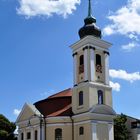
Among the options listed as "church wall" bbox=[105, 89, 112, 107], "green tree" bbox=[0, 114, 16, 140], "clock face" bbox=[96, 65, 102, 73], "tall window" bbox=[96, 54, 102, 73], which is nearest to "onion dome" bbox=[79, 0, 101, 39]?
"tall window" bbox=[96, 54, 102, 73]

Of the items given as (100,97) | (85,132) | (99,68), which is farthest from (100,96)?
(85,132)

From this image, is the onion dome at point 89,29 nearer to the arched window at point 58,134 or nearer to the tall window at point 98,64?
the tall window at point 98,64

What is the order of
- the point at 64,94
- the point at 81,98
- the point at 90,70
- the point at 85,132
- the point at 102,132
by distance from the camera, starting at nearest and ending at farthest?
the point at 85,132, the point at 102,132, the point at 90,70, the point at 81,98, the point at 64,94

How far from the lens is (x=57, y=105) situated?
136ft

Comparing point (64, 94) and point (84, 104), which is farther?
point (64, 94)

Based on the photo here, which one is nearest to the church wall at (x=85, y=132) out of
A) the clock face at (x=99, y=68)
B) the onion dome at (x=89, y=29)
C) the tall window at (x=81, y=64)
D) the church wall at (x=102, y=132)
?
the church wall at (x=102, y=132)

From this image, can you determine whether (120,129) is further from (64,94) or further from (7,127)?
(7,127)

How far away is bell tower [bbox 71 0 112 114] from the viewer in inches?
1517

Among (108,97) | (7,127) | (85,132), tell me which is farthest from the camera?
(7,127)

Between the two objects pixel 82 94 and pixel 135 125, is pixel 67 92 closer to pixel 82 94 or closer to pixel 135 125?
pixel 82 94

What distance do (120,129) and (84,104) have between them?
43.4ft

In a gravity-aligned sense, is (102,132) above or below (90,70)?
A: below

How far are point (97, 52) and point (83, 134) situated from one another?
922 centimetres

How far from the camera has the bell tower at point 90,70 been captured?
38531 mm
